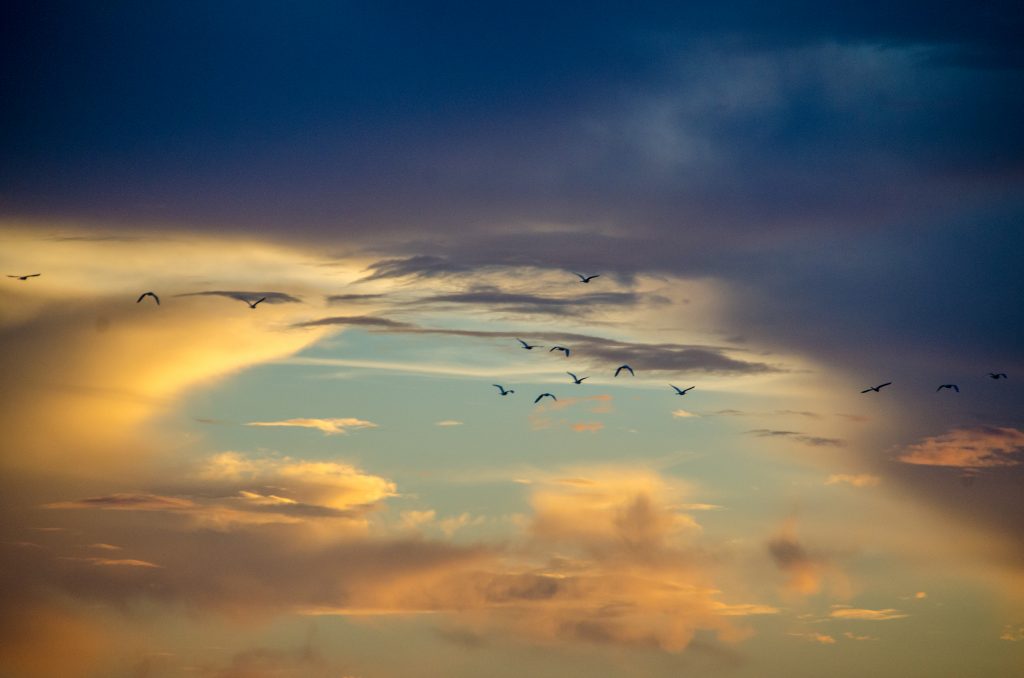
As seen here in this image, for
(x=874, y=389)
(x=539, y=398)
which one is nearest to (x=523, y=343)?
(x=539, y=398)

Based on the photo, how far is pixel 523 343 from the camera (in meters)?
150

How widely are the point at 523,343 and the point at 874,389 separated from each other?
4704cm

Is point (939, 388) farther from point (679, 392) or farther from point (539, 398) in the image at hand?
point (539, 398)

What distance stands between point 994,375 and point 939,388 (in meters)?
7.82

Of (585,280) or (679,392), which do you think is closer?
(585,280)

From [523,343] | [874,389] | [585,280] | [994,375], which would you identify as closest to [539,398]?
[523,343]

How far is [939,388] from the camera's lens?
471ft

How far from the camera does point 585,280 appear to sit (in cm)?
14525

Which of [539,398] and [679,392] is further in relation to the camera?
[679,392]

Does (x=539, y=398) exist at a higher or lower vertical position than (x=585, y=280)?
lower

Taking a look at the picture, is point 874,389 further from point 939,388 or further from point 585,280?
point 585,280

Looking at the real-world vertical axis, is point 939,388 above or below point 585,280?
below

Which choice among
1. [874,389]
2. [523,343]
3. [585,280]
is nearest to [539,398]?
[523,343]

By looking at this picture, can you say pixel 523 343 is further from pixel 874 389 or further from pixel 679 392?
pixel 874 389
